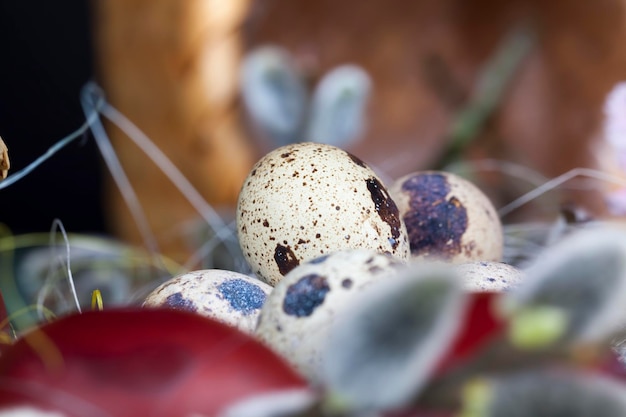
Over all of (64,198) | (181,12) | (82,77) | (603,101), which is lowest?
(603,101)

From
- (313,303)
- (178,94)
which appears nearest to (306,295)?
(313,303)

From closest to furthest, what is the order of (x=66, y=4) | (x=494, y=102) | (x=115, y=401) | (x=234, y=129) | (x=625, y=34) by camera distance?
(x=115, y=401) → (x=625, y=34) → (x=234, y=129) → (x=494, y=102) → (x=66, y=4)

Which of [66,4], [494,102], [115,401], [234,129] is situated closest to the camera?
[115,401]

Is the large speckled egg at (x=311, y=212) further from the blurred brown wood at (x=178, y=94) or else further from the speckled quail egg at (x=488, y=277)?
the blurred brown wood at (x=178, y=94)

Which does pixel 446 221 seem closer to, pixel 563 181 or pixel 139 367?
pixel 563 181

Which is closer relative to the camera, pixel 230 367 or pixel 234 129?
pixel 230 367

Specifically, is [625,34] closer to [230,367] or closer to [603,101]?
[603,101]

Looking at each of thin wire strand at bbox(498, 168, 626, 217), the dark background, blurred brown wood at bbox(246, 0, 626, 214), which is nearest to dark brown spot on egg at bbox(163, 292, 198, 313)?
thin wire strand at bbox(498, 168, 626, 217)

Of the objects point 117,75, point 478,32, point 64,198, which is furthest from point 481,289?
point 64,198
